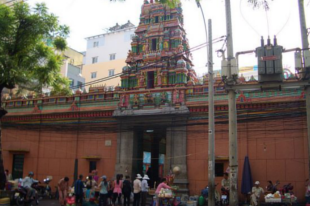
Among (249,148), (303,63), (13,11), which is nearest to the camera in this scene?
Answer: (303,63)

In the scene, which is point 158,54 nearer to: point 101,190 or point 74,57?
point 101,190

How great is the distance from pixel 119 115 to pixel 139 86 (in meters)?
2.23

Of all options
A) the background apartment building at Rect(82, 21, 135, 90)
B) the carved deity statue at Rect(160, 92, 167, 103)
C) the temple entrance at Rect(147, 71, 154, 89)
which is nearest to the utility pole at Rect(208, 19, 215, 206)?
the carved deity statue at Rect(160, 92, 167, 103)

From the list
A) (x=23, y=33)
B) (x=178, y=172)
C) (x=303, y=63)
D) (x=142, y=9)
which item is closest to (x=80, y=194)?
(x=178, y=172)

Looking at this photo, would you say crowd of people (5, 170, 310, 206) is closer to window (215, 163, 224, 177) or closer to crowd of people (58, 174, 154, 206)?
crowd of people (58, 174, 154, 206)

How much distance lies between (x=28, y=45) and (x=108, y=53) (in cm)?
2997

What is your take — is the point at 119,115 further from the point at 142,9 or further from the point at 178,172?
the point at 142,9

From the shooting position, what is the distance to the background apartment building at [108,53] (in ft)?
148

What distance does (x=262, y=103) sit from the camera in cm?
1847

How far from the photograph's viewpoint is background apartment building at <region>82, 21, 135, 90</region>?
45125 millimetres

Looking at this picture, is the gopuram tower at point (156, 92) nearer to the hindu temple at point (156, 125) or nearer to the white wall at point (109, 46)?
the hindu temple at point (156, 125)

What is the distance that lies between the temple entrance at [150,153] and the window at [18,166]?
8469mm

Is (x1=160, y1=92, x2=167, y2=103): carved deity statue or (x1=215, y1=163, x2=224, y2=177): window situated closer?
(x1=215, y1=163, x2=224, y2=177): window

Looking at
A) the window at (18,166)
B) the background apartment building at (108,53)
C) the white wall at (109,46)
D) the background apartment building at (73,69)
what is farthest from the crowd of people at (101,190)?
the white wall at (109,46)
